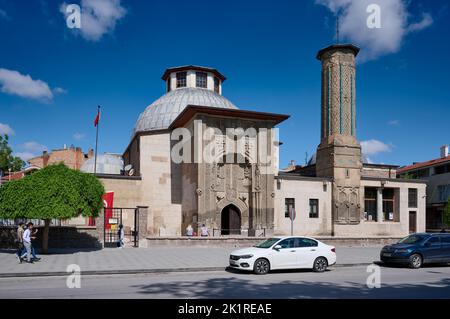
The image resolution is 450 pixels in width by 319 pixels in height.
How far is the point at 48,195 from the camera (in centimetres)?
2066

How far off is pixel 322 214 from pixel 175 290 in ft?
87.1

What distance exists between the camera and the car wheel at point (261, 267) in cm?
1590

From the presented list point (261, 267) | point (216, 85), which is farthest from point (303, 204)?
point (261, 267)

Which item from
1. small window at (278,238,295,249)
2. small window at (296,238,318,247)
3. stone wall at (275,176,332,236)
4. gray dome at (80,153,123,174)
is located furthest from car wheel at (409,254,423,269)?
gray dome at (80,153,123,174)

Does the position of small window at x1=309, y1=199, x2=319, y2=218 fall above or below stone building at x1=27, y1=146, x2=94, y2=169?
below

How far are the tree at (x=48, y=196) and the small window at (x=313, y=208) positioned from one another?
19.8 metres

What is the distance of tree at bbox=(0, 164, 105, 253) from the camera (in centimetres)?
2050

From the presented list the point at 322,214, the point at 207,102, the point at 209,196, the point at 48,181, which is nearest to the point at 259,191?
the point at 209,196

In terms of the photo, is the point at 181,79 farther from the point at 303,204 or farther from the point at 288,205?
the point at 303,204

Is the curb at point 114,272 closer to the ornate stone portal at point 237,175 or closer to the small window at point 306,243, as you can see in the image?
the small window at point 306,243

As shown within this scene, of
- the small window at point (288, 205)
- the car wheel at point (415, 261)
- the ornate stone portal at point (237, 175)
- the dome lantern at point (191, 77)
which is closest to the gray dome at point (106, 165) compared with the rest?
the dome lantern at point (191, 77)

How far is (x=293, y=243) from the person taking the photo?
16.8m

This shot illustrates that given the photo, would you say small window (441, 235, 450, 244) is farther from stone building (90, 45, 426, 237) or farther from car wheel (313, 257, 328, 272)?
stone building (90, 45, 426, 237)

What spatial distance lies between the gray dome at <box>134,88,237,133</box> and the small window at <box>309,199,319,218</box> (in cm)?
1191
